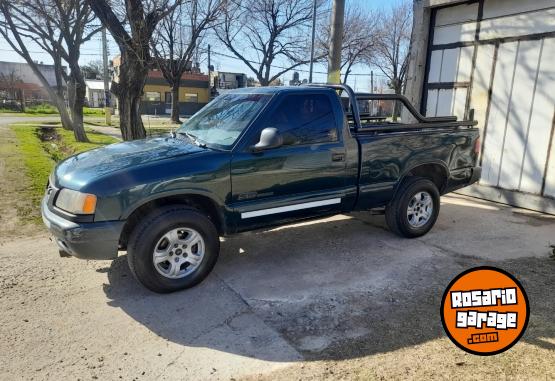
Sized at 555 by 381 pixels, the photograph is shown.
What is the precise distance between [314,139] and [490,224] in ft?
11.2

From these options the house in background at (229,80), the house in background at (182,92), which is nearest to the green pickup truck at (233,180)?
the house in background at (182,92)

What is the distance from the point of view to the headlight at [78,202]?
3.49 metres

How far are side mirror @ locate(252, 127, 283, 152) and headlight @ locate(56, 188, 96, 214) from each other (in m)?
1.50

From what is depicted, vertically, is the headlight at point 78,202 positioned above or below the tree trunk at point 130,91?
below

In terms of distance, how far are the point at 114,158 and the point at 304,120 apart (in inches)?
75.6

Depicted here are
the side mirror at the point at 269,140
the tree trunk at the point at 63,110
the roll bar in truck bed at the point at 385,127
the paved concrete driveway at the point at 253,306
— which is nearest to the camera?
the paved concrete driveway at the point at 253,306

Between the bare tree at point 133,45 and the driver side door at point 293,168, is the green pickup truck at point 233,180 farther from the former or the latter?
the bare tree at point 133,45

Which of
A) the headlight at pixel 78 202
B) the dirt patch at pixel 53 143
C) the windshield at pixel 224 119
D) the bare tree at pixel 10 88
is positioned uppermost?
the bare tree at pixel 10 88

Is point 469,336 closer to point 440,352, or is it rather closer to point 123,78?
point 440,352

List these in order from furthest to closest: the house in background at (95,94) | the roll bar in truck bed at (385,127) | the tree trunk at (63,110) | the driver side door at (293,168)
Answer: the house in background at (95,94) → the tree trunk at (63,110) → the roll bar in truck bed at (385,127) → the driver side door at (293,168)

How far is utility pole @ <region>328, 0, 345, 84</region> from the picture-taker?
762cm

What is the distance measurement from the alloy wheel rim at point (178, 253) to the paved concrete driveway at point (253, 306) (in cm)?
23

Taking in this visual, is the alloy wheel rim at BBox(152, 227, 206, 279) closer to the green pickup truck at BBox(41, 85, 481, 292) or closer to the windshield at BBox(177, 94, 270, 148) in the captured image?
the green pickup truck at BBox(41, 85, 481, 292)

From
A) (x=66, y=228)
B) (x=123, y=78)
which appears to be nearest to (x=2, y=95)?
(x=123, y=78)
